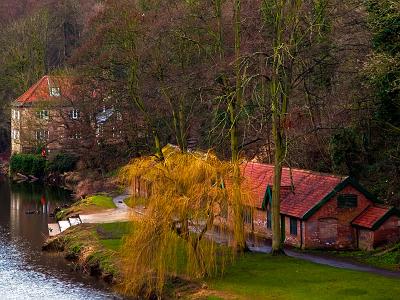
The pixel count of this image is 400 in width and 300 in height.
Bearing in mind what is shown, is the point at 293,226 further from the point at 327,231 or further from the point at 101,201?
the point at 101,201

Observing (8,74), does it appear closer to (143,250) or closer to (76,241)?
(76,241)

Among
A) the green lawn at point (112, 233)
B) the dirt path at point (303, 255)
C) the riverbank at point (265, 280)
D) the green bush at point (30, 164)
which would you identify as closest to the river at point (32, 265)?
the riverbank at point (265, 280)

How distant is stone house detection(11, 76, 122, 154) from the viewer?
68375 millimetres

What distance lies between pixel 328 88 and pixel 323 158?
4744 mm

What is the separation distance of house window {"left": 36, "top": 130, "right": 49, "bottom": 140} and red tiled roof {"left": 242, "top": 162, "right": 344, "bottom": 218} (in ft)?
119

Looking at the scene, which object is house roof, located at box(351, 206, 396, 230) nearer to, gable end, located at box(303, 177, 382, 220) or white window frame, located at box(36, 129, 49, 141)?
gable end, located at box(303, 177, 382, 220)

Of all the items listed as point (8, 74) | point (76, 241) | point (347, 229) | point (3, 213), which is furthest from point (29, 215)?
point (8, 74)

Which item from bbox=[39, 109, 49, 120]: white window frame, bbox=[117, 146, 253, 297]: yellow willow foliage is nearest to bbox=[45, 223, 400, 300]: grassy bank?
bbox=[117, 146, 253, 297]: yellow willow foliage

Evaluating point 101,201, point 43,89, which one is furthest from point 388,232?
point 43,89

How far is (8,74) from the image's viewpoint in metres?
90.9

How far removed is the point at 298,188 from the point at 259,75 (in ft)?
28.6

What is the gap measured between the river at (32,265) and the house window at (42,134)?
1602 cm

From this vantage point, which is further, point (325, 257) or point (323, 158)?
point (323, 158)

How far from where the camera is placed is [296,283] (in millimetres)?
→ 29797
